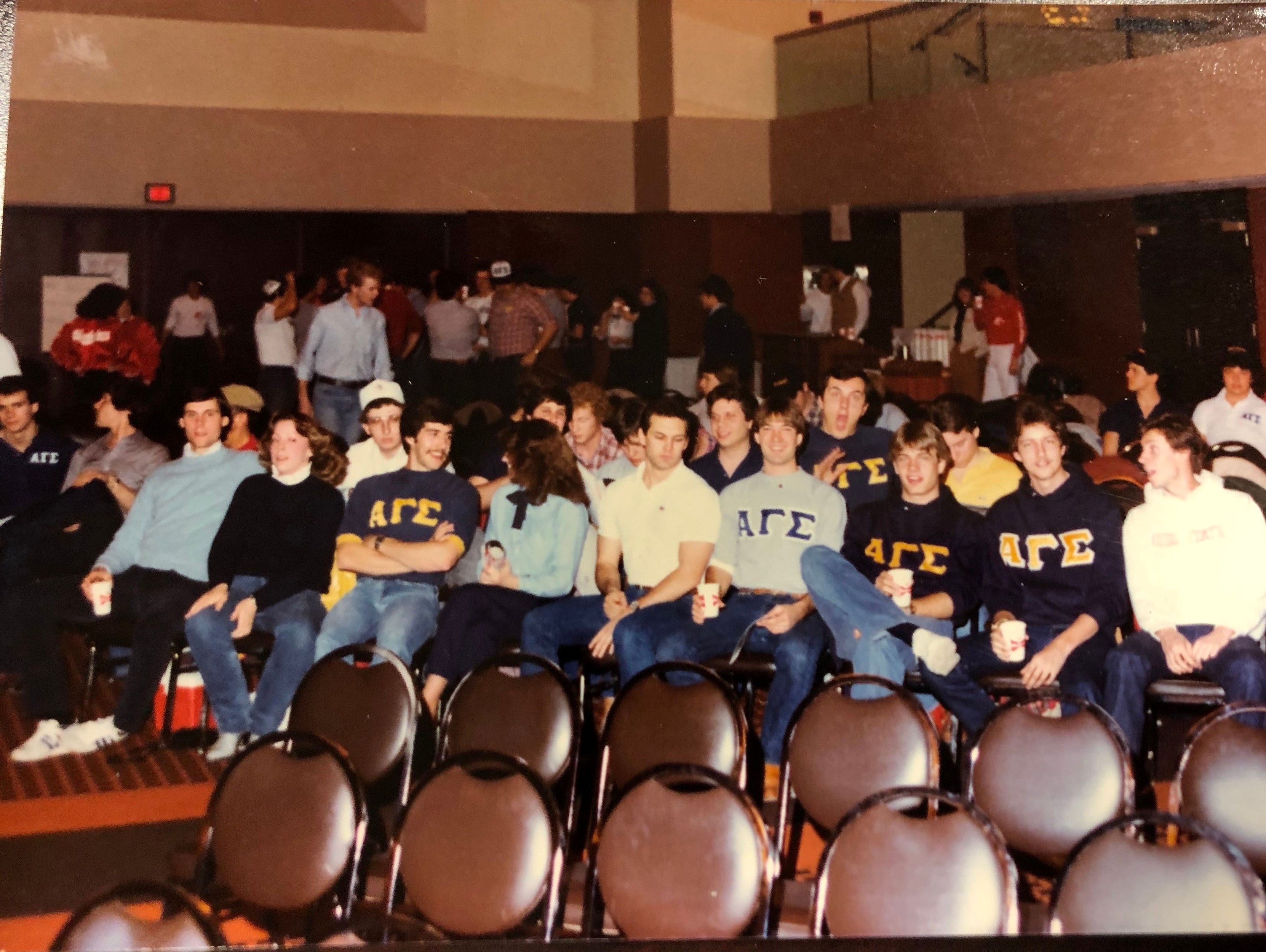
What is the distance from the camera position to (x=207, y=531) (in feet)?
12.3

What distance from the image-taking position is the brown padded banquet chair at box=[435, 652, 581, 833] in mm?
3248

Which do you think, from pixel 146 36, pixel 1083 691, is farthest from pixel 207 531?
pixel 1083 691

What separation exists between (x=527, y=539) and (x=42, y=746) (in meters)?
1.64

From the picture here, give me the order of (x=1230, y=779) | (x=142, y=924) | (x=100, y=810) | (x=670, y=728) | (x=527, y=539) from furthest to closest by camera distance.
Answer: (x=527, y=539) < (x=100, y=810) < (x=670, y=728) < (x=1230, y=779) < (x=142, y=924)

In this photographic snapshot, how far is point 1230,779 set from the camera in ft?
9.25

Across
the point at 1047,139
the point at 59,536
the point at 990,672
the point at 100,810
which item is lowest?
the point at 100,810

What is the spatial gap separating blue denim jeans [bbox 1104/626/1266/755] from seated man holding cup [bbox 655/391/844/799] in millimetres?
884

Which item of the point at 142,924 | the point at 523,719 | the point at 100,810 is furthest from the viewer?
the point at 100,810

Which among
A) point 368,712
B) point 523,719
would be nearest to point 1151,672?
point 523,719

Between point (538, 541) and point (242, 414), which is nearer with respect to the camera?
point (242, 414)

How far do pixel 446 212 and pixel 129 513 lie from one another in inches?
56.0

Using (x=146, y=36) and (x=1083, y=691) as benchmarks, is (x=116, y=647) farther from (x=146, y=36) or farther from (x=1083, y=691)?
(x=1083, y=691)

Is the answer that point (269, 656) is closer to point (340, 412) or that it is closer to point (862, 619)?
point (340, 412)

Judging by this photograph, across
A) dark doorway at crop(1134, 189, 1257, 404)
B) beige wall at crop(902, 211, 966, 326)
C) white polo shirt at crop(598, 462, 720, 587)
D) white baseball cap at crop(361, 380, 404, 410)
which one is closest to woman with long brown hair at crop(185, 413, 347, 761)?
white baseball cap at crop(361, 380, 404, 410)
